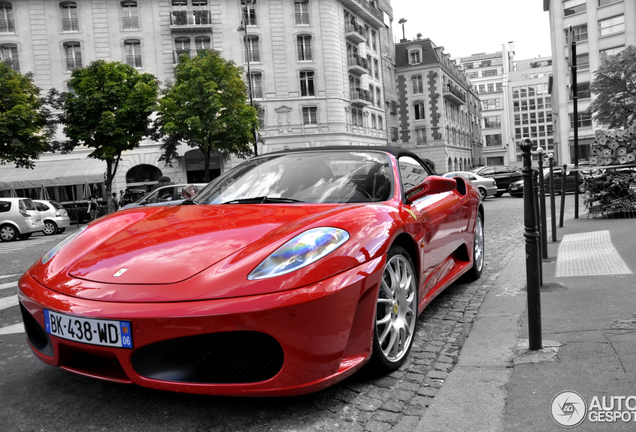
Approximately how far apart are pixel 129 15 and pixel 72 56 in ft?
14.5

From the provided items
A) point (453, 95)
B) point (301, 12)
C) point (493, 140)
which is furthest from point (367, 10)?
point (493, 140)

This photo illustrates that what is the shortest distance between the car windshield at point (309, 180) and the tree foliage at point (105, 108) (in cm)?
2474

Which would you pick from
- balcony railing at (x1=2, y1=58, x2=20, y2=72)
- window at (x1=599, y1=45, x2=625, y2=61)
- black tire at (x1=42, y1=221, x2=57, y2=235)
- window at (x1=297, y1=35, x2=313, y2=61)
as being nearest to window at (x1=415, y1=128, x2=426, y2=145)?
window at (x1=599, y1=45, x2=625, y2=61)

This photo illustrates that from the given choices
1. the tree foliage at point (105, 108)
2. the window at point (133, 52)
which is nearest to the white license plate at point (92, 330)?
the tree foliage at point (105, 108)

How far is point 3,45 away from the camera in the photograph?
3522cm

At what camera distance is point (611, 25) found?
52094mm

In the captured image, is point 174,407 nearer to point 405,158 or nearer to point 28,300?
point 28,300

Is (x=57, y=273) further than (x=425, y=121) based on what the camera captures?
No

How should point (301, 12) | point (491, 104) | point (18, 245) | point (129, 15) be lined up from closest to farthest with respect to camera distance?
point (18, 245) → point (129, 15) → point (301, 12) → point (491, 104)

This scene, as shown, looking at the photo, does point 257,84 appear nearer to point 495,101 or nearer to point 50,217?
point 50,217

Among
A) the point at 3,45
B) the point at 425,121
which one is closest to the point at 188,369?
the point at 3,45

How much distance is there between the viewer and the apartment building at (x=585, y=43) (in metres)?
51.5

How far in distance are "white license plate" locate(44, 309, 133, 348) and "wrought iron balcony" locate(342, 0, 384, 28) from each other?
144 ft

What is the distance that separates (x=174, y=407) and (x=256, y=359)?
1.73ft
